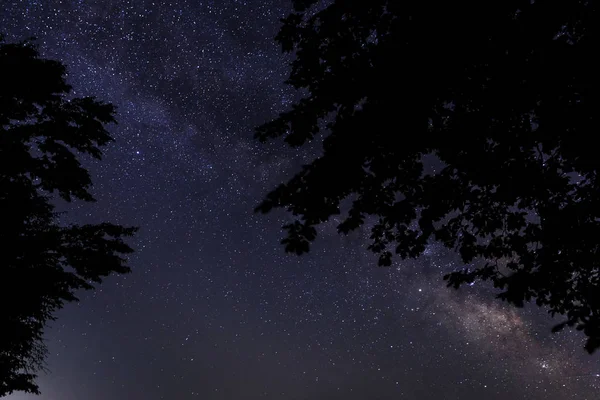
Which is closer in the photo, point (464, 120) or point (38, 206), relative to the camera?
point (464, 120)

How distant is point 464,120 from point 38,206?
9140 millimetres

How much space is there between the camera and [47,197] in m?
10.8

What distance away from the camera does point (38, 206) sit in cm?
966

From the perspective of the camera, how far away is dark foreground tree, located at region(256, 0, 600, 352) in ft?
15.6

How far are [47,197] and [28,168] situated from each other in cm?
136

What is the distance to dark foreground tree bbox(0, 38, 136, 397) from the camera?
9.13 metres

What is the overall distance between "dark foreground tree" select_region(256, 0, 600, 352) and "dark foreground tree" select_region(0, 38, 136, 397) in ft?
21.3

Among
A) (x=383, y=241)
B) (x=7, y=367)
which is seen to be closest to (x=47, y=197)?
(x=7, y=367)

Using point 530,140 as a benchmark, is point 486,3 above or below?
above

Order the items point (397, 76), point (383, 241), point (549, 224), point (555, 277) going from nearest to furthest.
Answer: point (397, 76)
point (549, 224)
point (555, 277)
point (383, 241)

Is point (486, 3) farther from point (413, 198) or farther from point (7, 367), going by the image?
point (7, 367)

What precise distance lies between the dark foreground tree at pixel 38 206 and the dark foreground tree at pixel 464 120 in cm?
649

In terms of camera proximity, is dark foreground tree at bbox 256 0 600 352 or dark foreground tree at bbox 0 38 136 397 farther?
dark foreground tree at bbox 0 38 136 397

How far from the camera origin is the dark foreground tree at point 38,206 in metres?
9.13
